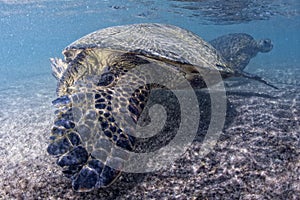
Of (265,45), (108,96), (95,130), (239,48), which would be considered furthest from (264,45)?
(95,130)

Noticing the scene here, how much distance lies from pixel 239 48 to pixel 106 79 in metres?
7.64

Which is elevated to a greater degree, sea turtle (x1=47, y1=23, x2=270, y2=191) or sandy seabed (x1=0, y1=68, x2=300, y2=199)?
sea turtle (x1=47, y1=23, x2=270, y2=191)

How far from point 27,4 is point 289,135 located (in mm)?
25708

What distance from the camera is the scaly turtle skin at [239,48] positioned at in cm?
888

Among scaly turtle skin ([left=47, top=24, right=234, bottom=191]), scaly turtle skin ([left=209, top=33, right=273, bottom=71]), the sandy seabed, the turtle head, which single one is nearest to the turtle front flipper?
scaly turtle skin ([left=47, top=24, right=234, bottom=191])

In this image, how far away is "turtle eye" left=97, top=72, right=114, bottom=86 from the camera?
117 inches

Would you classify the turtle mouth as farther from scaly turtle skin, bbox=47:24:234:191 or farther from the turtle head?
scaly turtle skin, bbox=47:24:234:191

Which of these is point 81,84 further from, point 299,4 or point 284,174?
point 299,4

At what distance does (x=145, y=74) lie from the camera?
3.26 metres

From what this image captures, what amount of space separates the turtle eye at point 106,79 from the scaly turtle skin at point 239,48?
21.5ft

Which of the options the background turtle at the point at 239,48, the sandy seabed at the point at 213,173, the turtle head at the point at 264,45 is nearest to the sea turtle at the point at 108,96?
the sandy seabed at the point at 213,173

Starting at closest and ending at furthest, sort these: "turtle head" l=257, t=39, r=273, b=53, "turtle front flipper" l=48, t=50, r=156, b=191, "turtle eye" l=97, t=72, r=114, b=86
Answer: "turtle front flipper" l=48, t=50, r=156, b=191, "turtle eye" l=97, t=72, r=114, b=86, "turtle head" l=257, t=39, r=273, b=53

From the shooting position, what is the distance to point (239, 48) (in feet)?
30.3

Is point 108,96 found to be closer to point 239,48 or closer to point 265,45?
point 239,48
